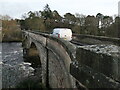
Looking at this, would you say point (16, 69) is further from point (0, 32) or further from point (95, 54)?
point (0, 32)

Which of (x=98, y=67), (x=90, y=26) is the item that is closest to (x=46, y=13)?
(x=90, y=26)

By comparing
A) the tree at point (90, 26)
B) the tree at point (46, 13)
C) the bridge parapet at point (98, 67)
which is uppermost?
the tree at point (46, 13)

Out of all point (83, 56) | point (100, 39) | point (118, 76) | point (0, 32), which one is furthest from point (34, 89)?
point (0, 32)

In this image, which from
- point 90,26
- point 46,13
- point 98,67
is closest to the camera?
point 98,67

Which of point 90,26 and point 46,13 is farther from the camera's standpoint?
point 46,13

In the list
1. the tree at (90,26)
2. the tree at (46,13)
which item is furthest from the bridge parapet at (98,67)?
the tree at (46,13)

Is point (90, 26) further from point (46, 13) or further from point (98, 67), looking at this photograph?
point (46, 13)

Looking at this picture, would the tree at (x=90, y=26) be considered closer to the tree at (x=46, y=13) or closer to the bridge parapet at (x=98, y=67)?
the bridge parapet at (x=98, y=67)

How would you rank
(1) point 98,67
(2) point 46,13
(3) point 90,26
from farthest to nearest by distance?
(2) point 46,13 → (3) point 90,26 → (1) point 98,67

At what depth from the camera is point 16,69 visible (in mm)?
18875

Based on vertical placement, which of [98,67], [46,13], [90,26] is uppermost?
[46,13]

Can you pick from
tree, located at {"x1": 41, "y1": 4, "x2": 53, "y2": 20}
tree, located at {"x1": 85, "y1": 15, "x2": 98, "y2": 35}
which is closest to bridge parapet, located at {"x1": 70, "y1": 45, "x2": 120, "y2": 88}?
tree, located at {"x1": 85, "y1": 15, "x2": 98, "y2": 35}

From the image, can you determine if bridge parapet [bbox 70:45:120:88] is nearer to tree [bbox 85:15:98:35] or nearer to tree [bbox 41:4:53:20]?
tree [bbox 85:15:98:35]

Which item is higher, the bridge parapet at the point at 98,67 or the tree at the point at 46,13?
the tree at the point at 46,13
